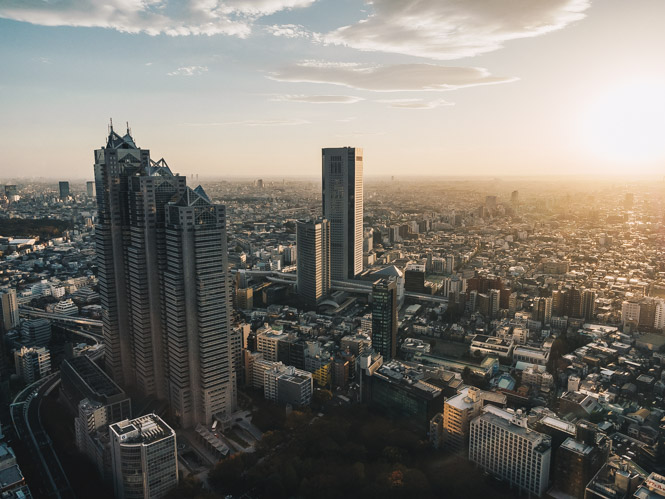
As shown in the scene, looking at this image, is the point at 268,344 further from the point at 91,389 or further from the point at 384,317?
the point at 91,389

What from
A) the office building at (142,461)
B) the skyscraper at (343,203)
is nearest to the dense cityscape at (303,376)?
the office building at (142,461)

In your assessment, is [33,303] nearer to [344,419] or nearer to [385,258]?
[344,419]

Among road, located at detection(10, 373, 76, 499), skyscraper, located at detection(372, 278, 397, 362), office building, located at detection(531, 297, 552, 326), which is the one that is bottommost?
road, located at detection(10, 373, 76, 499)

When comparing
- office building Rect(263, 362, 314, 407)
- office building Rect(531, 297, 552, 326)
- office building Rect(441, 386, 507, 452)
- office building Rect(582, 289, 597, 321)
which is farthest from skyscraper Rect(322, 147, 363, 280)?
office building Rect(441, 386, 507, 452)

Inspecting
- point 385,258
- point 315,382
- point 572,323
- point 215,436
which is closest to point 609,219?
point 385,258

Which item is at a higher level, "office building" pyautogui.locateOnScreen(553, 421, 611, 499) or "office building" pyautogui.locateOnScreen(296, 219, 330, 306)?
"office building" pyautogui.locateOnScreen(296, 219, 330, 306)

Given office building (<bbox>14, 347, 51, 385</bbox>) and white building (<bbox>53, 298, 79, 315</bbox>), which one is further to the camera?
white building (<bbox>53, 298, 79, 315</bbox>)

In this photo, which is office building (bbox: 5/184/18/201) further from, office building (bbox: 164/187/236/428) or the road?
office building (bbox: 164/187/236/428)
